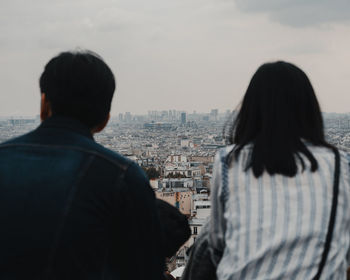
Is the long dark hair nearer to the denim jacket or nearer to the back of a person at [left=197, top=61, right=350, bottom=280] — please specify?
the back of a person at [left=197, top=61, right=350, bottom=280]

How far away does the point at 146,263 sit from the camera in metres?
0.86

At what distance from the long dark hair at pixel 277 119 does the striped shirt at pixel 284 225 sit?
33mm

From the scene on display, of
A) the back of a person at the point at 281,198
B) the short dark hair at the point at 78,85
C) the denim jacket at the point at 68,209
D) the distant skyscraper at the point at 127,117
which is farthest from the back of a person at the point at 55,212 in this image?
the distant skyscraper at the point at 127,117

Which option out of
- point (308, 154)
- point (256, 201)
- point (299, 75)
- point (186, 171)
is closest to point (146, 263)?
point (256, 201)

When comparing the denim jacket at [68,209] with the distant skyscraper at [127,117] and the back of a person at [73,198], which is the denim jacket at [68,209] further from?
the distant skyscraper at [127,117]

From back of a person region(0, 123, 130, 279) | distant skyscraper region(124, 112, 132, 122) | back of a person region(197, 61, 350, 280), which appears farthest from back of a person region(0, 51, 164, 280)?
distant skyscraper region(124, 112, 132, 122)

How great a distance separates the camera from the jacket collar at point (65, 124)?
86cm

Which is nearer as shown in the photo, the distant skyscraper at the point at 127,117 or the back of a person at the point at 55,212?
the back of a person at the point at 55,212

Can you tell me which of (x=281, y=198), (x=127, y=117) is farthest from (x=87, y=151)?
(x=127, y=117)

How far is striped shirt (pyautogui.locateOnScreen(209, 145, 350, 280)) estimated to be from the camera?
31.9 inches

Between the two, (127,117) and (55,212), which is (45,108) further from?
(127,117)

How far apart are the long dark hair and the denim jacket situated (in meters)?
0.22

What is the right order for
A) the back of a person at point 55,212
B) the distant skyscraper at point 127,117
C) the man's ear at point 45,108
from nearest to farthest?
the back of a person at point 55,212 → the man's ear at point 45,108 → the distant skyscraper at point 127,117

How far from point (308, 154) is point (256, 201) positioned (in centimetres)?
14
